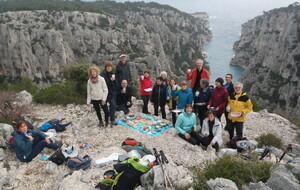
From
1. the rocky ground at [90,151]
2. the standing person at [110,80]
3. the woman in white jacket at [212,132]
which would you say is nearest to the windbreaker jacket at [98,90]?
the standing person at [110,80]

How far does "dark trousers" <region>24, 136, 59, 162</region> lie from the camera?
5.45m

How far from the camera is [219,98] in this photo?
6594mm

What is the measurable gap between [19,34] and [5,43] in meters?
3.14

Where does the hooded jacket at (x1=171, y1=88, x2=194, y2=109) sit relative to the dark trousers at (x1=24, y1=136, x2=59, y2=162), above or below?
above

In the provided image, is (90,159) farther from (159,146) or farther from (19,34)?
(19,34)

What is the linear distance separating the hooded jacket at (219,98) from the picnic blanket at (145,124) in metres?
1.71

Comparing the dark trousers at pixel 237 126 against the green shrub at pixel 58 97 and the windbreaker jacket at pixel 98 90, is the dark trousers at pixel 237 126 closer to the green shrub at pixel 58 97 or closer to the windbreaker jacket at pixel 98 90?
the windbreaker jacket at pixel 98 90

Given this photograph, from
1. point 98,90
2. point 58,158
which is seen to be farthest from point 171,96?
point 58,158

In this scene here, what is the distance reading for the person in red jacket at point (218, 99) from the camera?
6516mm

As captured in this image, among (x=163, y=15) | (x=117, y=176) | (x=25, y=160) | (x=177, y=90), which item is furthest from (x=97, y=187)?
(x=163, y=15)

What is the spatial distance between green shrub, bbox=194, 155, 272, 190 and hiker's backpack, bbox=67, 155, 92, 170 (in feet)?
8.32

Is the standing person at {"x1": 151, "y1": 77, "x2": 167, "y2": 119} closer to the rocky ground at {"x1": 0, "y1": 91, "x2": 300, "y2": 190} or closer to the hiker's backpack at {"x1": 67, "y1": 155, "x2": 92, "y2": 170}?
the rocky ground at {"x1": 0, "y1": 91, "x2": 300, "y2": 190}

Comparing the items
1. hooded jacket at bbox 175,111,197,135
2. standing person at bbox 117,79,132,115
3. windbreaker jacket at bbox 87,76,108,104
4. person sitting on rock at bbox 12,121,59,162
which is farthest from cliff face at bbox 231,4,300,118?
person sitting on rock at bbox 12,121,59,162

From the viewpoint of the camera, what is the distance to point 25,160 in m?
5.44
